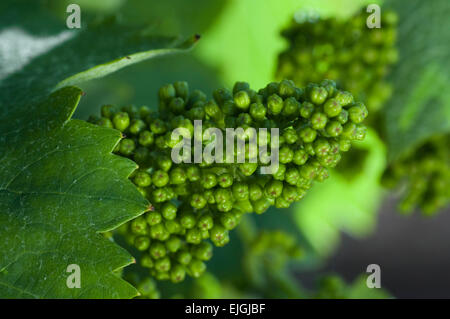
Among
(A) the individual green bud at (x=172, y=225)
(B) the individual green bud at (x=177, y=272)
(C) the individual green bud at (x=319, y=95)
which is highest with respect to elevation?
(C) the individual green bud at (x=319, y=95)

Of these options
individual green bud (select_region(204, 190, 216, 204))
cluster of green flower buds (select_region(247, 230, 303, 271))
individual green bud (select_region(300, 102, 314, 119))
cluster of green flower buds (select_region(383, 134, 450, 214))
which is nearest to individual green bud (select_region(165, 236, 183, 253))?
individual green bud (select_region(204, 190, 216, 204))

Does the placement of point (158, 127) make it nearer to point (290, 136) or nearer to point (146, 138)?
point (146, 138)

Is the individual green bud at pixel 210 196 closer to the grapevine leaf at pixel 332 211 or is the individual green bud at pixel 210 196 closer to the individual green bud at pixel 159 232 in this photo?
the individual green bud at pixel 159 232

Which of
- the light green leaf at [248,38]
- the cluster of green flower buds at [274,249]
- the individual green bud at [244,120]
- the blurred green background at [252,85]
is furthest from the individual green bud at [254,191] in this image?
the light green leaf at [248,38]

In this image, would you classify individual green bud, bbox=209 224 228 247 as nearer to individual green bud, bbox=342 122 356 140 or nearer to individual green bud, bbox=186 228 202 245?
individual green bud, bbox=186 228 202 245

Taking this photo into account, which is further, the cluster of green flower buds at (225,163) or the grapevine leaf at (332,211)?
the grapevine leaf at (332,211)
